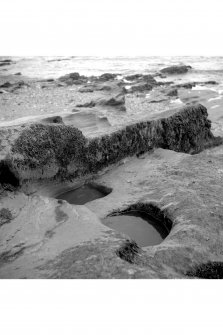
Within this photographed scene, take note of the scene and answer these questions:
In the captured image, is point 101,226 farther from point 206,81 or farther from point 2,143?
point 206,81

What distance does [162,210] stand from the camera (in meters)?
3.40

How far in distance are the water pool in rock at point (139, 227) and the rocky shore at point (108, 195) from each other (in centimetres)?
9

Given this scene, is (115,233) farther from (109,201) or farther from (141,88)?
(141,88)

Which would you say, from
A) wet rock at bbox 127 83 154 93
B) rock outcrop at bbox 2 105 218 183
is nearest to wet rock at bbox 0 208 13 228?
rock outcrop at bbox 2 105 218 183

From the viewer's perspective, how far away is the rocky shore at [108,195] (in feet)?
8.05

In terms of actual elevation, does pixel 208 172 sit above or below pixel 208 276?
above

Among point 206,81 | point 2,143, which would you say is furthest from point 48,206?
point 206,81

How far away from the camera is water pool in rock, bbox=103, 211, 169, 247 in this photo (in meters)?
3.19

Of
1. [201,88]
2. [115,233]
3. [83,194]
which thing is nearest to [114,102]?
[201,88]

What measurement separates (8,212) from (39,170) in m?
0.85

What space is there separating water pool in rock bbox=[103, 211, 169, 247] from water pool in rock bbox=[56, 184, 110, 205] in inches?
26.6

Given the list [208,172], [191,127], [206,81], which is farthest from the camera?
[206,81]

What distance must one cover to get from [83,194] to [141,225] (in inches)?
42.3

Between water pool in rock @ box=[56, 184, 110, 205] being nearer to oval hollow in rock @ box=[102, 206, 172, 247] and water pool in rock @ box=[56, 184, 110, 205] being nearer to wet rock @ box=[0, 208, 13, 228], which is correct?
oval hollow in rock @ box=[102, 206, 172, 247]
